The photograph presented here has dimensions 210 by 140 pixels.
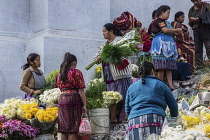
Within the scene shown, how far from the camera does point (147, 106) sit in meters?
4.98

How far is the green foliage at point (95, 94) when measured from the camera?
713 centimetres

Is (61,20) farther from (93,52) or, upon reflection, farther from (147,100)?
(147,100)

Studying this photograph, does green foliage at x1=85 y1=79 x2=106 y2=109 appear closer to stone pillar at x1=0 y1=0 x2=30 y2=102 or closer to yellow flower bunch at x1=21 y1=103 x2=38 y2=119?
yellow flower bunch at x1=21 y1=103 x2=38 y2=119

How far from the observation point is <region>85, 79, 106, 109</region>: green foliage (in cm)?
713

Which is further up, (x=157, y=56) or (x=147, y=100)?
(x=157, y=56)

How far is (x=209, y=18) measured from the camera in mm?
10336

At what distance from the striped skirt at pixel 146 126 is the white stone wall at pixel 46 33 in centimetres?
493

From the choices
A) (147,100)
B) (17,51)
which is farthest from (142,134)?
(17,51)

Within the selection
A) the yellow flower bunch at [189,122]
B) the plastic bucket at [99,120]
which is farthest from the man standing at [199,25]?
the yellow flower bunch at [189,122]

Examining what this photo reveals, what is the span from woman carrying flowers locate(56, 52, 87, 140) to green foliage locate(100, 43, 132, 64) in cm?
95

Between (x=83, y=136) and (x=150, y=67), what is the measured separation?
1855 mm

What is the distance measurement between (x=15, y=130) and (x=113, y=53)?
2.09 m

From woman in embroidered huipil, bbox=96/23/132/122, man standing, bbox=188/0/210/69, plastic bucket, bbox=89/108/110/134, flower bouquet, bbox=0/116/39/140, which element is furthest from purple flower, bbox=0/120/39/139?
man standing, bbox=188/0/210/69

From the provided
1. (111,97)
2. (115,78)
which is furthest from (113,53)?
(111,97)
